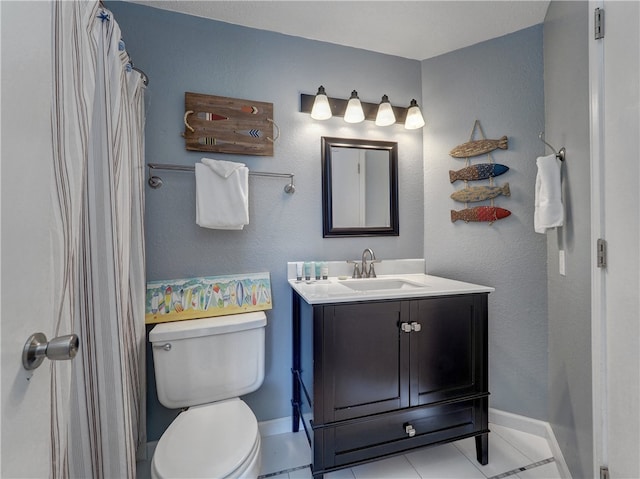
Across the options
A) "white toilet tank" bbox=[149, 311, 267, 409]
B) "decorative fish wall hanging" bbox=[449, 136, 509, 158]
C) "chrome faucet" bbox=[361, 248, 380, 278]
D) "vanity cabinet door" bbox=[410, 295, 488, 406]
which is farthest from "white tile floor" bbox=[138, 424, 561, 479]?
"decorative fish wall hanging" bbox=[449, 136, 509, 158]

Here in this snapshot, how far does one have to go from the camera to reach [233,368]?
144 cm

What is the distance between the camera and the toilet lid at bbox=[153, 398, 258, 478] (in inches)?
38.8

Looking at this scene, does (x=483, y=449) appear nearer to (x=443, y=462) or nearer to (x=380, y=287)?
(x=443, y=462)

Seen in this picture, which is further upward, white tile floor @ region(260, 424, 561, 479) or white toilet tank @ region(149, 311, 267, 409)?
white toilet tank @ region(149, 311, 267, 409)

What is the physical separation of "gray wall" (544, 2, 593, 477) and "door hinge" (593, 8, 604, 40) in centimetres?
9

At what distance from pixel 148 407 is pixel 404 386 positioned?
1.36 m

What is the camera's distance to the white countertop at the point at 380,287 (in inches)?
50.9

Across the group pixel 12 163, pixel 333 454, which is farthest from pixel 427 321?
pixel 12 163

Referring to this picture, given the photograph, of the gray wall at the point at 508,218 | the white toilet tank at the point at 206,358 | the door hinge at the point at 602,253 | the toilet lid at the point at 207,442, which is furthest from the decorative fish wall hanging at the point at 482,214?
the toilet lid at the point at 207,442

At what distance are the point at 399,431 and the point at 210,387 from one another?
94 centimetres

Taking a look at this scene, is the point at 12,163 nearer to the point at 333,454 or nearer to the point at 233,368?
the point at 233,368

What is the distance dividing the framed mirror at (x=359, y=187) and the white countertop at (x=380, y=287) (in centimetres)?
30

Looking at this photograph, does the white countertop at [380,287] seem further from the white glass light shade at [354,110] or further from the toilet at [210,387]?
the white glass light shade at [354,110]

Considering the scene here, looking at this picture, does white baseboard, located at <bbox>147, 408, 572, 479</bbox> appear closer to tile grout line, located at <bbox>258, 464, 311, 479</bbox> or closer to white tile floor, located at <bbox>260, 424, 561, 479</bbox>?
white tile floor, located at <bbox>260, 424, 561, 479</bbox>
